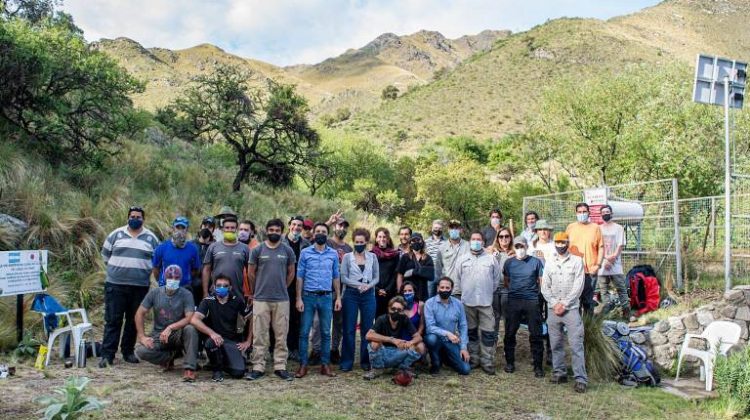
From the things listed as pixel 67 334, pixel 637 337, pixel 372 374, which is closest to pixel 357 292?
pixel 372 374

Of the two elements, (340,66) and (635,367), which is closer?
(635,367)

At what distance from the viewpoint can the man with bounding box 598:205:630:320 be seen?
9.16 m

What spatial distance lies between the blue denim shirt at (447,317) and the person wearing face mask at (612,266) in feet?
9.46

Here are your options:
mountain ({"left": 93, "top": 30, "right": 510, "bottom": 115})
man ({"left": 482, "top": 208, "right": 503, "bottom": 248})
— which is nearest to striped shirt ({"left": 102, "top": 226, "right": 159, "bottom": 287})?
man ({"left": 482, "top": 208, "right": 503, "bottom": 248})

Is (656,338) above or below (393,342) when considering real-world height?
below

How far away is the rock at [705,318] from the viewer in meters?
8.38

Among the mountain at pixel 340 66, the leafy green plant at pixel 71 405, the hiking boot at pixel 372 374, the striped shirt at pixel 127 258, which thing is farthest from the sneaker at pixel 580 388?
the mountain at pixel 340 66

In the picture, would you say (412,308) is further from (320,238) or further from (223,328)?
(223,328)

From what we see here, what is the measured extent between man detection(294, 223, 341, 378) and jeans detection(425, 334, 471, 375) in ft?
4.27

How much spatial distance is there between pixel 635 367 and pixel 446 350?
2.52 metres

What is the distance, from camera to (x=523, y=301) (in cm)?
756

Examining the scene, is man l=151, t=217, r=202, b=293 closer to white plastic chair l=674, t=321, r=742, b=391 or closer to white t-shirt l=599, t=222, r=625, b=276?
white t-shirt l=599, t=222, r=625, b=276

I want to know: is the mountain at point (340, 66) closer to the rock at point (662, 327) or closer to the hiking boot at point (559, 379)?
the rock at point (662, 327)

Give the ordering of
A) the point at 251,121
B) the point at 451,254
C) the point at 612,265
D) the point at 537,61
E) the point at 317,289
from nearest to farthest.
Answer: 1. the point at 317,289
2. the point at 451,254
3. the point at 612,265
4. the point at 251,121
5. the point at 537,61
